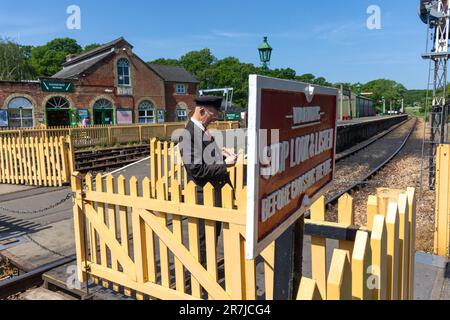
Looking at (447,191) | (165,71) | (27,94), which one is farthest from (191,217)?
(165,71)

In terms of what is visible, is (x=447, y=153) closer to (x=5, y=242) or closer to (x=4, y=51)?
(x=5, y=242)

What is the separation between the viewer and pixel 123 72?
34.9m

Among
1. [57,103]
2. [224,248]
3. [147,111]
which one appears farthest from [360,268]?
[147,111]

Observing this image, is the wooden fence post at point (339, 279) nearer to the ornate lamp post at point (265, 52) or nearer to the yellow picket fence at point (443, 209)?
the yellow picket fence at point (443, 209)

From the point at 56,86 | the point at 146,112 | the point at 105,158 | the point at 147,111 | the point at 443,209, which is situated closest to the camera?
the point at 443,209

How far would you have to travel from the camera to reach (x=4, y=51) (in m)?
55.1

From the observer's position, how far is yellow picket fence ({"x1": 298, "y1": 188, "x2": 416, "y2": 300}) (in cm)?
138

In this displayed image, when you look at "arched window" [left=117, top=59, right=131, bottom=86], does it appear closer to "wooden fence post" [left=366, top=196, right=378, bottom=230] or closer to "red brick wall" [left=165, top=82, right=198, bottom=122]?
"red brick wall" [left=165, top=82, right=198, bottom=122]

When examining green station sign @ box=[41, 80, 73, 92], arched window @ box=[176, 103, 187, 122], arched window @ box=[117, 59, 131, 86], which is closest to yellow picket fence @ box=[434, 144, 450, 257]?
green station sign @ box=[41, 80, 73, 92]

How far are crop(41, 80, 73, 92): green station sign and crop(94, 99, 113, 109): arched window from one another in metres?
2.81

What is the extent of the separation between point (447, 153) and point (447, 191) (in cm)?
49

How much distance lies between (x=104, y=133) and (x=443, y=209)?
1797 cm

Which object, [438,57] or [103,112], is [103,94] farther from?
[438,57]

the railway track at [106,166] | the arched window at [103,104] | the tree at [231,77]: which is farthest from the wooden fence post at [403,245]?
the tree at [231,77]
